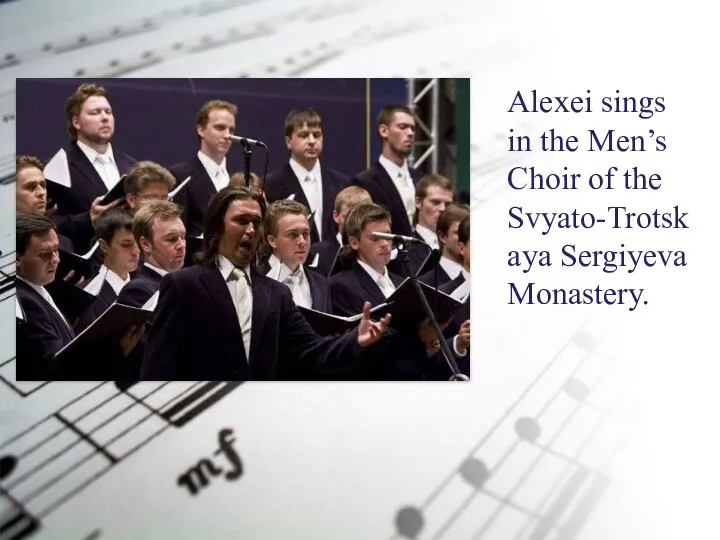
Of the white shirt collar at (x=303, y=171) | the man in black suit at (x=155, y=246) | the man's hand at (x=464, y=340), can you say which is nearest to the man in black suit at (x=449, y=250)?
the man's hand at (x=464, y=340)

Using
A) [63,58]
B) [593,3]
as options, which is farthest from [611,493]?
[63,58]

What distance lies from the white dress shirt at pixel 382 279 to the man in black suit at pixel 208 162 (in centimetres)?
69

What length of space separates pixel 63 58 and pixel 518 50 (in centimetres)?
193

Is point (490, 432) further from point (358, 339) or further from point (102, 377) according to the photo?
point (102, 377)

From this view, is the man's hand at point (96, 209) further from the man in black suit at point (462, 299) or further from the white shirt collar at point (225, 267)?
the man in black suit at point (462, 299)

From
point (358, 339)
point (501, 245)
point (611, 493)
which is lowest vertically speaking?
point (611, 493)

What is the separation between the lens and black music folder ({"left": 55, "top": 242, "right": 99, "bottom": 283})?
11.9ft

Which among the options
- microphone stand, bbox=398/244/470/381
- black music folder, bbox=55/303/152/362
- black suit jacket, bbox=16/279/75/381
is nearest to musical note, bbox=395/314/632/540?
microphone stand, bbox=398/244/470/381

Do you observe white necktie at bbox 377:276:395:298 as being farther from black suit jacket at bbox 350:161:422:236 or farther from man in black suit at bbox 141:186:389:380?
black suit jacket at bbox 350:161:422:236

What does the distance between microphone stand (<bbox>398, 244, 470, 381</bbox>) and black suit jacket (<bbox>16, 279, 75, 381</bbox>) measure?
1.41 m

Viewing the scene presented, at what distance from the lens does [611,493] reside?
11.9 ft

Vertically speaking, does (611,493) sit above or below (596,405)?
below

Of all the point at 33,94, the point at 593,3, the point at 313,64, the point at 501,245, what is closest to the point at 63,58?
the point at 33,94

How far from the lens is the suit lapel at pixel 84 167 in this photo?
3.67 meters
